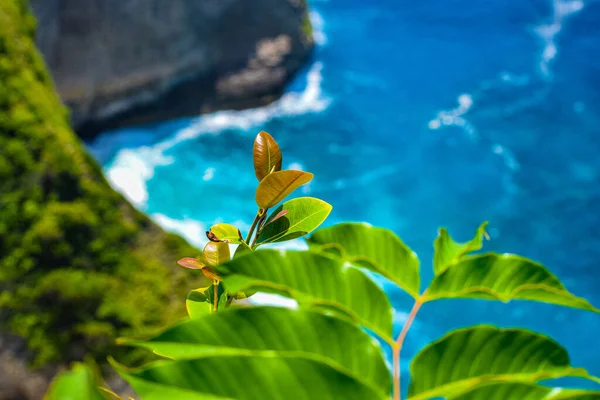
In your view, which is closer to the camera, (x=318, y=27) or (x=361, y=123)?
(x=361, y=123)

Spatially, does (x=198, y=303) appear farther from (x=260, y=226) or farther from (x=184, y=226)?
(x=184, y=226)

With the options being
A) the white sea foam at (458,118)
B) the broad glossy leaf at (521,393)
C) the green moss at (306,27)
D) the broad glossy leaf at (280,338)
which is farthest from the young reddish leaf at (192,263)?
the green moss at (306,27)

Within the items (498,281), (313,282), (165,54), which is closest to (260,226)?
(313,282)

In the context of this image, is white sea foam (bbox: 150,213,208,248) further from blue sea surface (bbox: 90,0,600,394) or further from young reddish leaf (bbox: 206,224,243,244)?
young reddish leaf (bbox: 206,224,243,244)

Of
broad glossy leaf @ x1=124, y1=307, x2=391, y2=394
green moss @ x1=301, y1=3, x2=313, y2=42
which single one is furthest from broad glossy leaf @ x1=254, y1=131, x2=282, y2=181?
green moss @ x1=301, y1=3, x2=313, y2=42

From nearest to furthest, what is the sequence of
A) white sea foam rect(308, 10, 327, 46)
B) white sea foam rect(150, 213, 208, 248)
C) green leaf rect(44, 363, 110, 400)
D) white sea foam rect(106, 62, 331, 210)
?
green leaf rect(44, 363, 110, 400), white sea foam rect(150, 213, 208, 248), white sea foam rect(106, 62, 331, 210), white sea foam rect(308, 10, 327, 46)

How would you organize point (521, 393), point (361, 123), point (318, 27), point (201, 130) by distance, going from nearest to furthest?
point (521, 393), point (201, 130), point (361, 123), point (318, 27)
